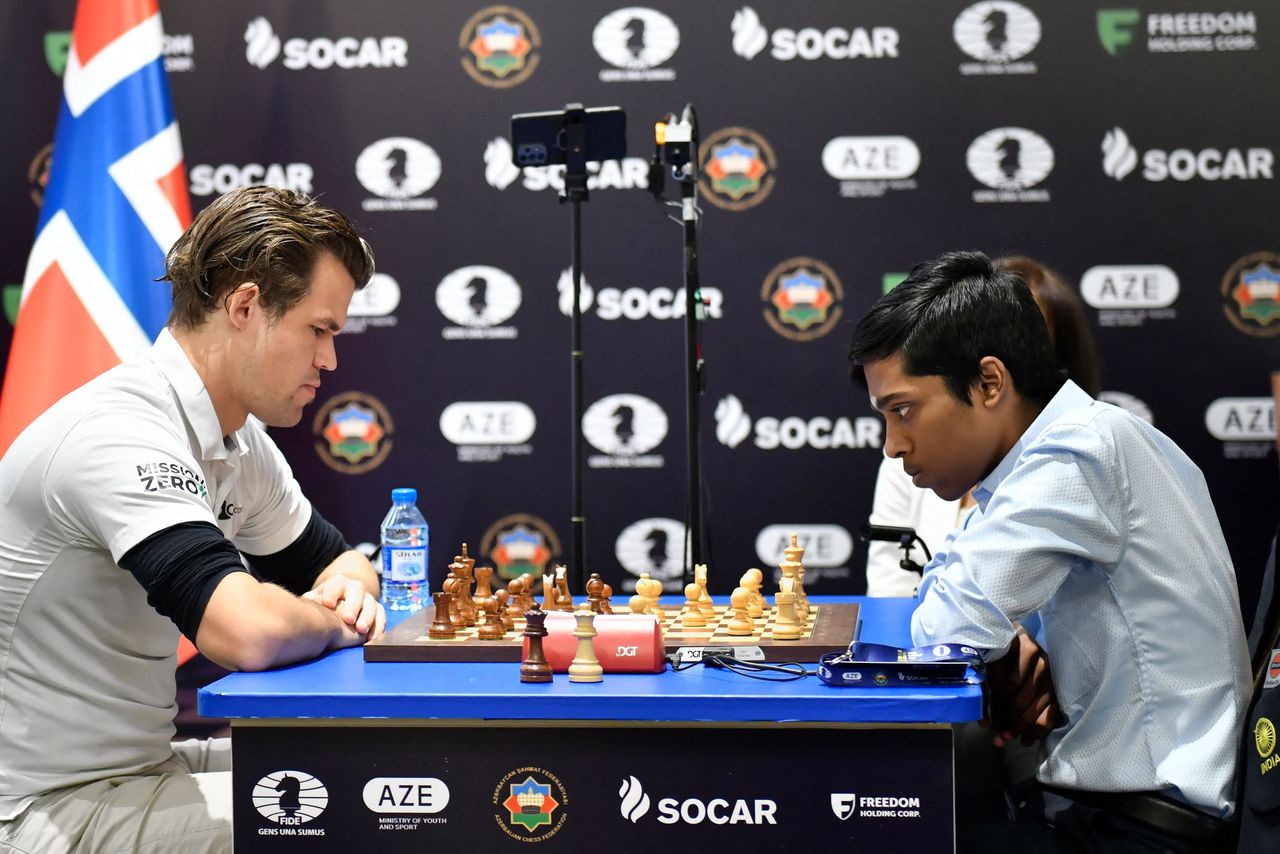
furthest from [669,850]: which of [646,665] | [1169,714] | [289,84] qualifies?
[289,84]

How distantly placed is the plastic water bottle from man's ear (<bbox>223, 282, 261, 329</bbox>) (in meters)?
0.80

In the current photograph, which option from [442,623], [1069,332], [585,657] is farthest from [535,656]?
[1069,332]

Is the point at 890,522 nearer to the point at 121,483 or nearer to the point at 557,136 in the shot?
the point at 557,136

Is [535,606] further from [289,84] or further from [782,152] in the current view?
[289,84]

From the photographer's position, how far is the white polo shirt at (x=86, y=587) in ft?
6.08

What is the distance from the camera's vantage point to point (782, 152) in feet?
13.9

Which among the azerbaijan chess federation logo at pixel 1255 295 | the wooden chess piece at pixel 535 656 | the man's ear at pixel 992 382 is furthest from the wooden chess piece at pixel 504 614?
the azerbaijan chess federation logo at pixel 1255 295

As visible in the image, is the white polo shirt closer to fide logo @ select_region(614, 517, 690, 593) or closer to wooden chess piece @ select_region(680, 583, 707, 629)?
wooden chess piece @ select_region(680, 583, 707, 629)

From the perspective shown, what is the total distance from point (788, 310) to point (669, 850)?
279 cm

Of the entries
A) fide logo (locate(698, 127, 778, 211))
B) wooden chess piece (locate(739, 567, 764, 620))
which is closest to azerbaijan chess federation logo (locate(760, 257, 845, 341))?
fide logo (locate(698, 127, 778, 211))

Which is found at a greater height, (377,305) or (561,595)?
(377,305)

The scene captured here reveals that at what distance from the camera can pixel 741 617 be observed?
206 centimetres

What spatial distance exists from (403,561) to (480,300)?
1.58m

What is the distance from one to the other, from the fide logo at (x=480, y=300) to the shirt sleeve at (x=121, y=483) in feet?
7.95
